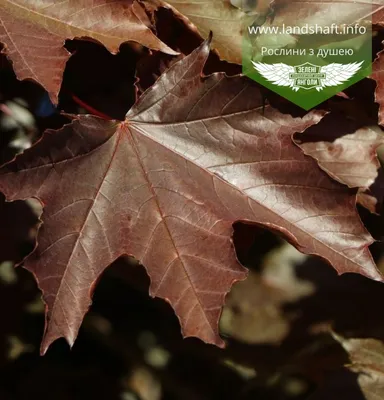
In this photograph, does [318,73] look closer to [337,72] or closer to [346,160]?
[337,72]

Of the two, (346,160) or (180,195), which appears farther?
(346,160)

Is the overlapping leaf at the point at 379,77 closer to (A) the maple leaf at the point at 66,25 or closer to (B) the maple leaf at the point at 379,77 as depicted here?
(B) the maple leaf at the point at 379,77

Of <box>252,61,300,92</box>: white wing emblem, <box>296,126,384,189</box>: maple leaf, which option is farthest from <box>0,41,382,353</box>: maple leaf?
<box>296,126,384,189</box>: maple leaf

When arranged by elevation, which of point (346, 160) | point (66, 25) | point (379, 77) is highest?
point (66, 25)

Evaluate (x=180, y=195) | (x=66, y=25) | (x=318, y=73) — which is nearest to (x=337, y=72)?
(x=318, y=73)

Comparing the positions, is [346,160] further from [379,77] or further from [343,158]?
[379,77]

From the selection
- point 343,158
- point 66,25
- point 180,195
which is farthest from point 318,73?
point 66,25

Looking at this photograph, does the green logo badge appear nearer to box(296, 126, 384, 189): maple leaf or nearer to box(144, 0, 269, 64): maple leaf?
box(144, 0, 269, 64): maple leaf

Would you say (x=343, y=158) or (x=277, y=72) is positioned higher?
(x=277, y=72)
